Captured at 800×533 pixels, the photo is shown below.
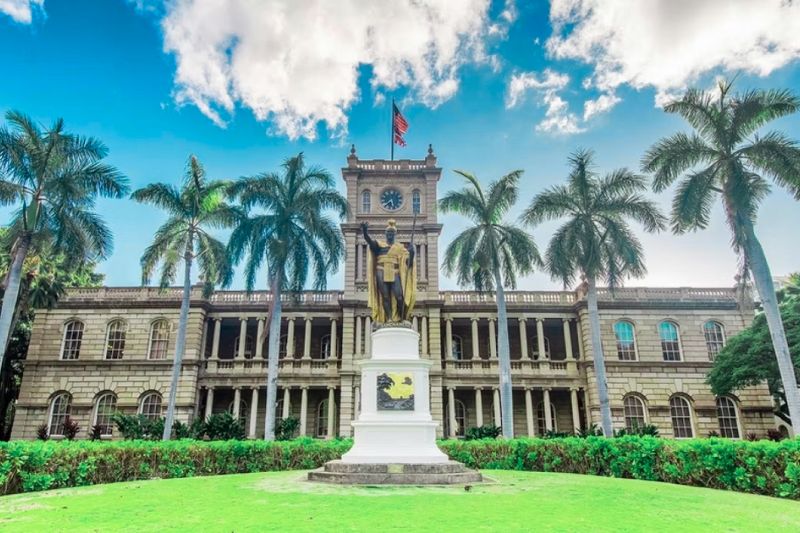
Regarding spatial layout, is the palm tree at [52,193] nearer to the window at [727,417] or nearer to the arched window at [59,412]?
the arched window at [59,412]

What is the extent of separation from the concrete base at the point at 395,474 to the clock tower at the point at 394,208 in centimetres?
1992

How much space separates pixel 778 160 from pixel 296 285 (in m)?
17.4

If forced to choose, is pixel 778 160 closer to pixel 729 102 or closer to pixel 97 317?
pixel 729 102

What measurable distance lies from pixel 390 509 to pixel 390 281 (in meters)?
6.73

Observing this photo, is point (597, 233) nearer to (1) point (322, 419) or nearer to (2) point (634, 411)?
(2) point (634, 411)

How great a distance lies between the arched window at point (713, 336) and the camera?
29125 millimetres

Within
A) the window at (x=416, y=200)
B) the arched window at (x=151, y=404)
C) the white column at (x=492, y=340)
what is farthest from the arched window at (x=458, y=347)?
the arched window at (x=151, y=404)

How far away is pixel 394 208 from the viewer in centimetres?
3200

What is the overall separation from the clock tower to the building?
0.44 feet

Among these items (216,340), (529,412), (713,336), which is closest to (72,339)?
(216,340)

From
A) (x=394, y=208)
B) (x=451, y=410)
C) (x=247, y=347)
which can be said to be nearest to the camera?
(x=451, y=410)

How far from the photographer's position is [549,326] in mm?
32344

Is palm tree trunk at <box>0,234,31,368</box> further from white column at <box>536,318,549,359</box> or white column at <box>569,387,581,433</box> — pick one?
white column at <box>569,387,581,433</box>

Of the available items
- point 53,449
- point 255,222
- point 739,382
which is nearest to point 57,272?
point 255,222
